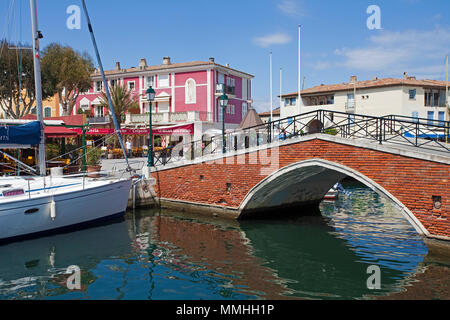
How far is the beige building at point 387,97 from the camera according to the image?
129 ft

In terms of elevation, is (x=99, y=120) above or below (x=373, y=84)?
below

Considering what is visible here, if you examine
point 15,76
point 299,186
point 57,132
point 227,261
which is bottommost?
point 227,261

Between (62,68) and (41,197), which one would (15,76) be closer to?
(62,68)

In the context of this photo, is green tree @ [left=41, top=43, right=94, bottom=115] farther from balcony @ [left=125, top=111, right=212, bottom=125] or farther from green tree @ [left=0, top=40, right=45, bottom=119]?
balcony @ [left=125, top=111, right=212, bottom=125]

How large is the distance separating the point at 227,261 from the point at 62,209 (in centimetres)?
638

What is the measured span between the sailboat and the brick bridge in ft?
10.5

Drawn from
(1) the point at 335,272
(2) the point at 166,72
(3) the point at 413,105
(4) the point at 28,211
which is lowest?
(1) the point at 335,272

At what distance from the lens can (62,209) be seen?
13477 mm

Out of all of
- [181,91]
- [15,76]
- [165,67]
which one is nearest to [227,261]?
[15,76]

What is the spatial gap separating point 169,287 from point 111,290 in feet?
4.38
